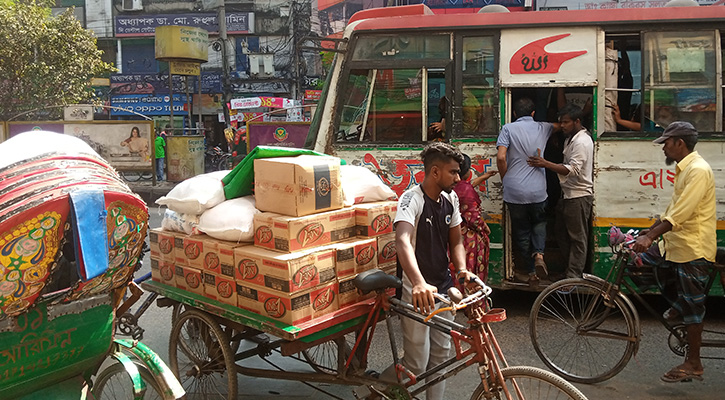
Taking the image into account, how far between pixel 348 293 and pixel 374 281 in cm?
25

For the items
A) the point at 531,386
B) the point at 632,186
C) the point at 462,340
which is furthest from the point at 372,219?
the point at 632,186

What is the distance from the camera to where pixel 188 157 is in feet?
51.2

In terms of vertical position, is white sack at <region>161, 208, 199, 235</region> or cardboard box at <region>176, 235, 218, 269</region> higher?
white sack at <region>161, 208, 199, 235</region>

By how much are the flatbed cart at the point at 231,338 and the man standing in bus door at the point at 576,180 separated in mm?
2639

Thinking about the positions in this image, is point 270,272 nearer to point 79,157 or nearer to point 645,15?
point 79,157

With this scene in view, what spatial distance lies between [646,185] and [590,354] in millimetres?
1642

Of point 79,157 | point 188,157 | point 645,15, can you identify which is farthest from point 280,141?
point 79,157

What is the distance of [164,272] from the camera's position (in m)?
3.91

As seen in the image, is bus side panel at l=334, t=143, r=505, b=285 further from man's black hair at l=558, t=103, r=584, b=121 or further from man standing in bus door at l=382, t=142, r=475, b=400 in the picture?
man standing in bus door at l=382, t=142, r=475, b=400

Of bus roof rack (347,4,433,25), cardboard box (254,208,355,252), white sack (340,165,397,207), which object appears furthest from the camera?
bus roof rack (347,4,433,25)

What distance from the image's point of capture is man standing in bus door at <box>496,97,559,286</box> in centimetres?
537

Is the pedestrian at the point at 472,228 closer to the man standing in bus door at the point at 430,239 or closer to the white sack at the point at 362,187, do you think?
the white sack at the point at 362,187

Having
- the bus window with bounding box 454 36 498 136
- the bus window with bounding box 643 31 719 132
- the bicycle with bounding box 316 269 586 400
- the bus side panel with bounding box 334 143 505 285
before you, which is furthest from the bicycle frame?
the bus window with bounding box 643 31 719 132

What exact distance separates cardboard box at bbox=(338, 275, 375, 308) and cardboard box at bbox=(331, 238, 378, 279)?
33mm
